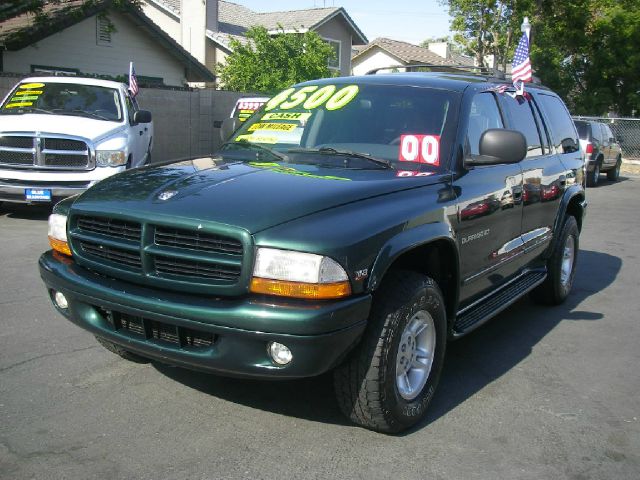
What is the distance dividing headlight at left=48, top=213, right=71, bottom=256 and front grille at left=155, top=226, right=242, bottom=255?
78 centimetres

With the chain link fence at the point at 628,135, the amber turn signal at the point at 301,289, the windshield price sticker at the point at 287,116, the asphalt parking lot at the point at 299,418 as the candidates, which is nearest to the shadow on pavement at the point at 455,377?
the asphalt parking lot at the point at 299,418

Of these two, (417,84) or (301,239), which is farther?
(417,84)

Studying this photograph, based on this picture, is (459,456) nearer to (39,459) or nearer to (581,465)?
(581,465)

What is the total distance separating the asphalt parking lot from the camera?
3.32 metres

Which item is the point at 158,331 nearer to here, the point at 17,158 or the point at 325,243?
the point at 325,243

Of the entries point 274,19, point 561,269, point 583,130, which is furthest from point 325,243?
point 274,19

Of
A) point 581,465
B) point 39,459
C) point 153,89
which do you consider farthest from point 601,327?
point 153,89

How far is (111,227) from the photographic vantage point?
3592mm

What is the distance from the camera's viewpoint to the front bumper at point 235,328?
10.1 feet

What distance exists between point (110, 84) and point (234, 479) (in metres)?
9.23

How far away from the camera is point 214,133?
1900 cm

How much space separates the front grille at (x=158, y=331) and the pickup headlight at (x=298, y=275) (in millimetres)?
377

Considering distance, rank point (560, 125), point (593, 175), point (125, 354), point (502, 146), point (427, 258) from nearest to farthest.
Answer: point (427, 258) → point (502, 146) → point (125, 354) → point (560, 125) → point (593, 175)

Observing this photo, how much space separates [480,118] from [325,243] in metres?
2.11
